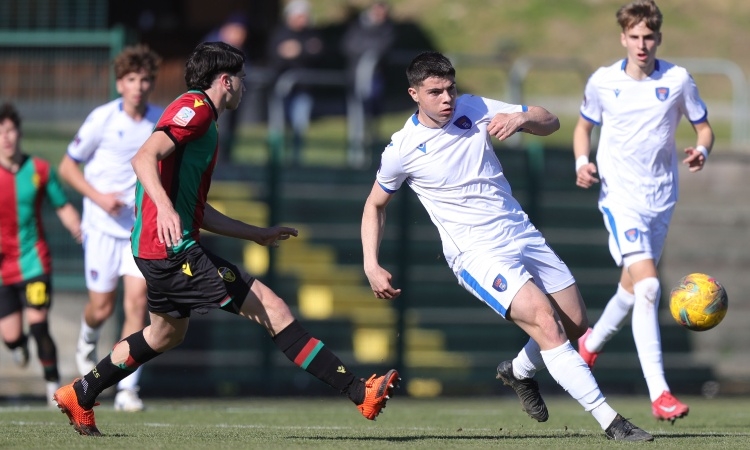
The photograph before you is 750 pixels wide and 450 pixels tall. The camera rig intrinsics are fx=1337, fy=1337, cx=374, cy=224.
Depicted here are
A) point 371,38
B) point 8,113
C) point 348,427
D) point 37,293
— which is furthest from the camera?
point 371,38

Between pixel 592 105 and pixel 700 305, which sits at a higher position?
pixel 592 105

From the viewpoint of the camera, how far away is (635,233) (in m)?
8.93

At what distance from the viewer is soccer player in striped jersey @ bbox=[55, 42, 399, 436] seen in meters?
6.98

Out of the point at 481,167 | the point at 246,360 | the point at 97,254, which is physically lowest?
the point at 246,360

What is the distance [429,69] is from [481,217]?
88cm

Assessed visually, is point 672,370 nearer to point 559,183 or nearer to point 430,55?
point 559,183

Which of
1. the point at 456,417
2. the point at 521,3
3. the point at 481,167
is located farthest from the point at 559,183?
the point at 521,3

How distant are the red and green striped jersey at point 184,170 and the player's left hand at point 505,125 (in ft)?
4.89

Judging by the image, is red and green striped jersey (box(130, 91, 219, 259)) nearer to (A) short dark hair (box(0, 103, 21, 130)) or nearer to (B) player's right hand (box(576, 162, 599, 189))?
(B) player's right hand (box(576, 162, 599, 189))

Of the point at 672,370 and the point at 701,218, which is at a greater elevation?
the point at 701,218

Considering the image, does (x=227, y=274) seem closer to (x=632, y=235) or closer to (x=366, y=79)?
(x=632, y=235)

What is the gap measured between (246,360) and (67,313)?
1.84 metres

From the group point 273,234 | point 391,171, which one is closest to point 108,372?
point 273,234

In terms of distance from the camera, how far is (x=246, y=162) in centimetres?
1418
